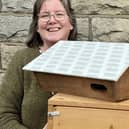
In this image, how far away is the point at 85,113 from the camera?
1.78m

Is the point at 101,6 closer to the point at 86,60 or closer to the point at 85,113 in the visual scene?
the point at 86,60

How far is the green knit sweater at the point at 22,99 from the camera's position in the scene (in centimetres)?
231

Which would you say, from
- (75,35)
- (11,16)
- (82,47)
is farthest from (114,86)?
(11,16)

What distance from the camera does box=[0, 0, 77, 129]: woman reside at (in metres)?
2.32

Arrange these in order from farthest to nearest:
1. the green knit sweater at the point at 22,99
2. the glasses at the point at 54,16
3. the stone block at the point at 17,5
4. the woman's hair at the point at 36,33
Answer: the stone block at the point at 17,5, the woman's hair at the point at 36,33, the glasses at the point at 54,16, the green knit sweater at the point at 22,99

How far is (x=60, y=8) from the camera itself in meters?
2.46

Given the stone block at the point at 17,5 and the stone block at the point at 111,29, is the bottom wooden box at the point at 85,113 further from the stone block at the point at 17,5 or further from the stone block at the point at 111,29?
the stone block at the point at 17,5

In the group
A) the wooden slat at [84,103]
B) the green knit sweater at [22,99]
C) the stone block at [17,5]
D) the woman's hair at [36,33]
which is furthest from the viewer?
the stone block at [17,5]

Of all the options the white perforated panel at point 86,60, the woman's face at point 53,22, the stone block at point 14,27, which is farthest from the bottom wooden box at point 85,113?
the stone block at point 14,27

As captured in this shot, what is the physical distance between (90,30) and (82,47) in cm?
84

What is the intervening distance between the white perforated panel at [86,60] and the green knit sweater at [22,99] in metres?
0.42

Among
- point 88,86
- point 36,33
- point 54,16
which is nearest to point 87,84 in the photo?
point 88,86

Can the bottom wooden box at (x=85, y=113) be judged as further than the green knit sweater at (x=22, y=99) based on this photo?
No

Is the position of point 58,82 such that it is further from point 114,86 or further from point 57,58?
point 114,86
